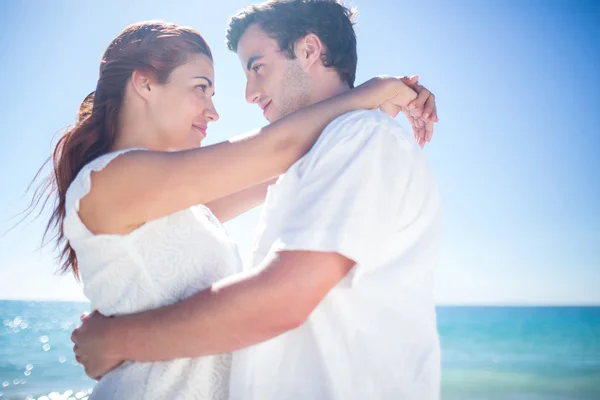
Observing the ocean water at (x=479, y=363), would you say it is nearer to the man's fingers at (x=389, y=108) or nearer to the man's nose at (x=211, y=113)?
the man's nose at (x=211, y=113)

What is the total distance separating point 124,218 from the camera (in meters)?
1.82

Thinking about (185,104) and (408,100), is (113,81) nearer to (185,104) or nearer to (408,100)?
(185,104)

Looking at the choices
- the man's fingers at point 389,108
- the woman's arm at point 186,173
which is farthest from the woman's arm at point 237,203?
the woman's arm at point 186,173

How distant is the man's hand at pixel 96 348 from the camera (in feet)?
5.90

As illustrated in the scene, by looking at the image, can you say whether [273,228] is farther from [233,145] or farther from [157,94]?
[157,94]

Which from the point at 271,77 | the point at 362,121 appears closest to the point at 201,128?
the point at 271,77

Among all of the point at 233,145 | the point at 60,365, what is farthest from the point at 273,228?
the point at 60,365

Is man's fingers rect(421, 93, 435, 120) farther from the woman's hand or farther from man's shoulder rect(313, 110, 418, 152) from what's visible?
man's shoulder rect(313, 110, 418, 152)

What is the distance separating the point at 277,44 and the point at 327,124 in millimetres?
913

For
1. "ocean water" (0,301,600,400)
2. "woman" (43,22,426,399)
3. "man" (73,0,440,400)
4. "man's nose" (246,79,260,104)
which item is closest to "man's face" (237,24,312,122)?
"man's nose" (246,79,260,104)

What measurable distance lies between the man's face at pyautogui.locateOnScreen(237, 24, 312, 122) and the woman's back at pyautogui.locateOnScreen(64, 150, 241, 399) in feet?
2.80

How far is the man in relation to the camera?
150 cm

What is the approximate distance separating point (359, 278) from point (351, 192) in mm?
270

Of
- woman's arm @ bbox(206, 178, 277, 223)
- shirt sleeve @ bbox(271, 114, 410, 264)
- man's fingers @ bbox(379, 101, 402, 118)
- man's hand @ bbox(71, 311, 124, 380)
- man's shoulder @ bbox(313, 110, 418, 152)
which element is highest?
man's fingers @ bbox(379, 101, 402, 118)
